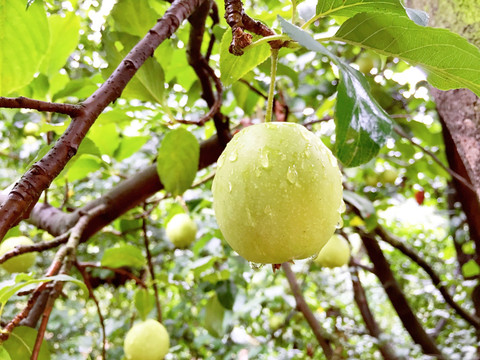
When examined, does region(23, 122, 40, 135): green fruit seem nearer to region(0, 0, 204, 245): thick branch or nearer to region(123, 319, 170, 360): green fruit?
region(123, 319, 170, 360): green fruit

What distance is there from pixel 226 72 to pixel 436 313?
191 centimetres

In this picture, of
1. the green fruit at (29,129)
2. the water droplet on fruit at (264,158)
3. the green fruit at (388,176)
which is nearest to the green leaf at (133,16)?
the water droplet on fruit at (264,158)

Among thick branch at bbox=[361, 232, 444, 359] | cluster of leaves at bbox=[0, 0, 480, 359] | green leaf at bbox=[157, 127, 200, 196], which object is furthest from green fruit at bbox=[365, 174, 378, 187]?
green leaf at bbox=[157, 127, 200, 196]

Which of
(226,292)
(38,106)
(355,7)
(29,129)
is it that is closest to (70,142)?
(38,106)

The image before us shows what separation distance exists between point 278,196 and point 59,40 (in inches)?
39.5

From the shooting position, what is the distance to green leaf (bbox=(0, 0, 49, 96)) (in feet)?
2.32

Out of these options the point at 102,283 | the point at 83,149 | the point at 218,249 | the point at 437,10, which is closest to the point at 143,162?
the point at 218,249

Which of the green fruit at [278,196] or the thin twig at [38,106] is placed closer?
the thin twig at [38,106]

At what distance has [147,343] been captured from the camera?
1.23 metres

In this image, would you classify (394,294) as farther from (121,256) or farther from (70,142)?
(70,142)

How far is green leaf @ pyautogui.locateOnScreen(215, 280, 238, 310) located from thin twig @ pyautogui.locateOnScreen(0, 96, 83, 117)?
1272mm

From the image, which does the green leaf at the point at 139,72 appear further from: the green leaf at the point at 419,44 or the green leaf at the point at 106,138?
the green leaf at the point at 419,44

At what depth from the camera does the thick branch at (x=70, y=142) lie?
33cm

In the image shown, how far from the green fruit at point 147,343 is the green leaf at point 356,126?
100 centimetres
